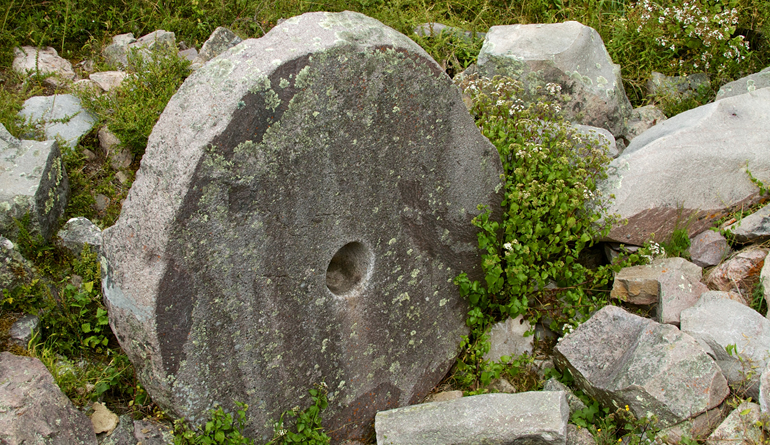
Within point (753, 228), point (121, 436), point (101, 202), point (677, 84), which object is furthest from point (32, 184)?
point (677, 84)

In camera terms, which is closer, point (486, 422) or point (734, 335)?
point (486, 422)

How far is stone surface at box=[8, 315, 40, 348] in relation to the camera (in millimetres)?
2971

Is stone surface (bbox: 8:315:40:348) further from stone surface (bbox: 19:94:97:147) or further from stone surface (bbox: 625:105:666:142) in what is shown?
stone surface (bbox: 625:105:666:142)

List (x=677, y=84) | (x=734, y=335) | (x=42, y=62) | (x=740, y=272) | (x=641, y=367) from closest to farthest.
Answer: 1. (x=641, y=367)
2. (x=734, y=335)
3. (x=740, y=272)
4. (x=42, y=62)
5. (x=677, y=84)

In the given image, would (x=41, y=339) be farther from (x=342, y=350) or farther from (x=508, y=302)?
(x=508, y=302)

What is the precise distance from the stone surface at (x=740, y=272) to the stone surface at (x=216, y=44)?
370 centimetres

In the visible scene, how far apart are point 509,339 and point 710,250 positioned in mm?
1388

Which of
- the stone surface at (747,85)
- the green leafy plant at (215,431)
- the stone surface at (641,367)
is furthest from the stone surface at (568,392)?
the stone surface at (747,85)

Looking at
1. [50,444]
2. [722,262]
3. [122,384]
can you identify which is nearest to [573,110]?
[722,262]

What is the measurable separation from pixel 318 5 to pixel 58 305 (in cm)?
332

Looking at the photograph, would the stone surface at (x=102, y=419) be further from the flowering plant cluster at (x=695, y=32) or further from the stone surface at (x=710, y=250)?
the flowering plant cluster at (x=695, y=32)

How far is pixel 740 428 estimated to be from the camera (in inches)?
109

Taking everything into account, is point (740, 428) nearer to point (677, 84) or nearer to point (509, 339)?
point (509, 339)

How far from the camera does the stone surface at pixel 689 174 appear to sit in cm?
370
